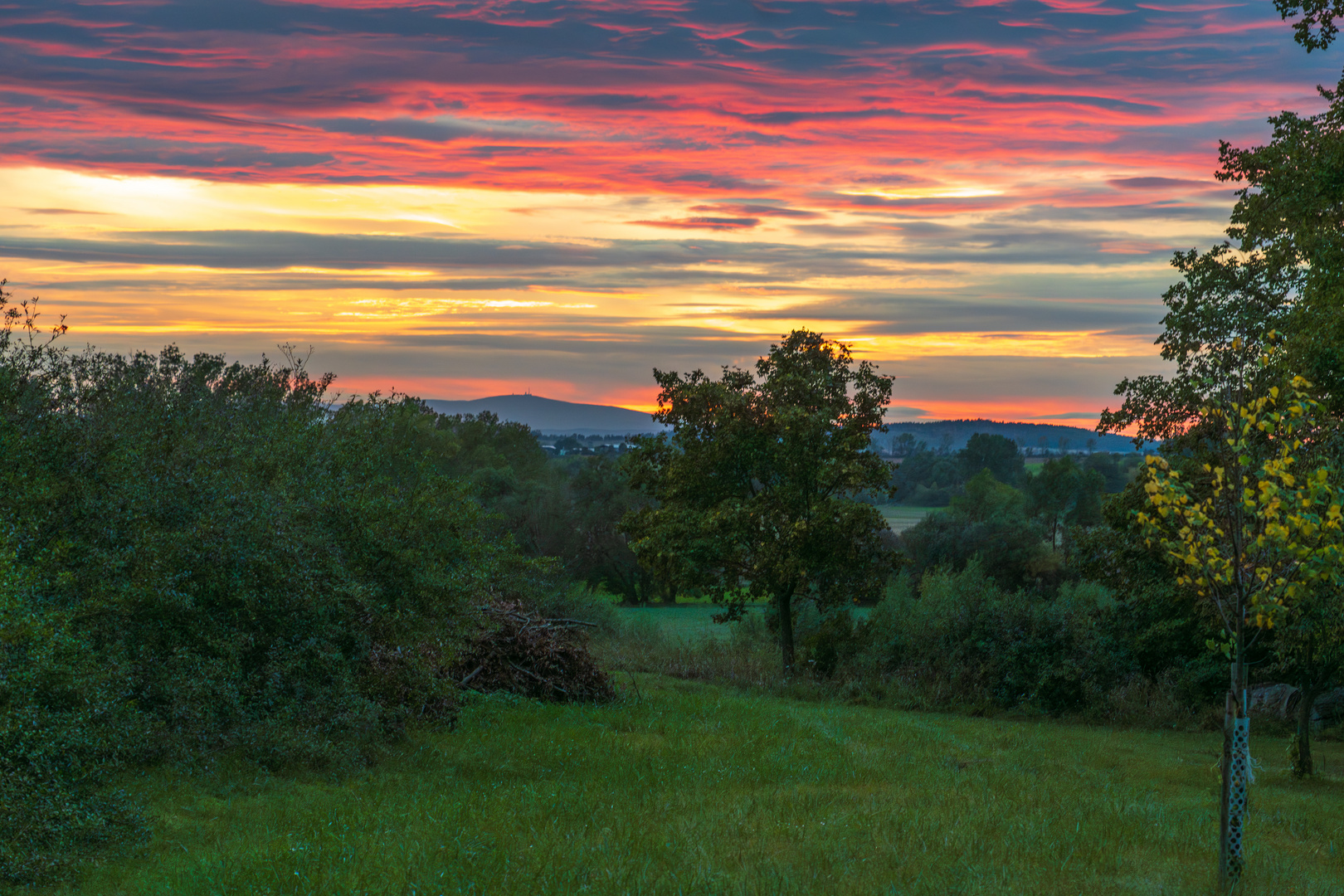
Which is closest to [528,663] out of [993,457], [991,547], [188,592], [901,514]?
[188,592]

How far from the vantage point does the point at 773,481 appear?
3625 cm

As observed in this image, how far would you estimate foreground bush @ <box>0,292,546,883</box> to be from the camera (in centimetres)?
1018

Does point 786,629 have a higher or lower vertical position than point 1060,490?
lower

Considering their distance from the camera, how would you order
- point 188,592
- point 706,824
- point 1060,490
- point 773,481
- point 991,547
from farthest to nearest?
point 1060,490 → point 991,547 → point 773,481 → point 188,592 → point 706,824

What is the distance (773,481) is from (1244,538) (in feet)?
84.6

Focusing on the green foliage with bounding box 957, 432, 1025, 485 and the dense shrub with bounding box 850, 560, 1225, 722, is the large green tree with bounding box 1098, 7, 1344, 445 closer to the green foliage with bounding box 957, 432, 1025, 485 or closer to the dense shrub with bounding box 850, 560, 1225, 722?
the dense shrub with bounding box 850, 560, 1225, 722

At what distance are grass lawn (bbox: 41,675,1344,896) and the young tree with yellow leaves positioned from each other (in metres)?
1.52

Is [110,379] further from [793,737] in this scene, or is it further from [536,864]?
[793,737]

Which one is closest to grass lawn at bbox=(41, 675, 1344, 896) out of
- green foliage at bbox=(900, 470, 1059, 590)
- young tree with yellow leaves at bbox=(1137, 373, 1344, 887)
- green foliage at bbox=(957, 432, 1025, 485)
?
young tree with yellow leaves at bbox=(1137, 373, 1344, 887)

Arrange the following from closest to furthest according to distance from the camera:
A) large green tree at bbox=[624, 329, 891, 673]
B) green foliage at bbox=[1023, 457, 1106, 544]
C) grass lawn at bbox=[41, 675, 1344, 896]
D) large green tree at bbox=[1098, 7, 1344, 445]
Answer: grass lawn at bbox=[41, 675, 1344, 896], large green tree at bbox=[1098, 7, 1344, 445], large green tree at bbox=[624, 329, 891, 673], green foliage at bbox=[1023, 457, 1106, 544]

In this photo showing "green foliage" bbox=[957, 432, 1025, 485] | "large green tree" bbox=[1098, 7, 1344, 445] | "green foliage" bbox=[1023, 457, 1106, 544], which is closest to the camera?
"large green tree" bbox=[1098, 7, 1344, 445]

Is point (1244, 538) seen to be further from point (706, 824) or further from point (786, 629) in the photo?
point (786, 629)

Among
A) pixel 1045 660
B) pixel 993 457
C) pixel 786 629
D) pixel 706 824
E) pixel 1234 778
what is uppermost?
pixel 993 457

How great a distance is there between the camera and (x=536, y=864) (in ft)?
34.5
